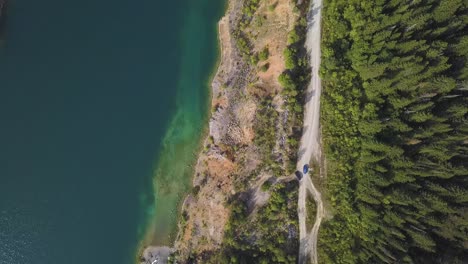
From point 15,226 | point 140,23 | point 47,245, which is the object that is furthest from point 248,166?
point 15,226

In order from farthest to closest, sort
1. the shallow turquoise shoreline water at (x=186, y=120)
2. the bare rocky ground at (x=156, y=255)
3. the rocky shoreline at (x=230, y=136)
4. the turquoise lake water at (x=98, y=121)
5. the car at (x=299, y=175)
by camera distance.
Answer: the shallow turquoise shoreline water at (x=186, y=120) < the bare rocky ground at (x=156, y=255) < the turquoise lake water at (x=98, y=121) < the rocky shoreline at (x=230, y=136) < the car at (x=299, y=175)

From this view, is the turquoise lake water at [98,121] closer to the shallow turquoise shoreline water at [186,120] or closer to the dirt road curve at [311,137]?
the shallow turquoise shoreline water at [186,120]

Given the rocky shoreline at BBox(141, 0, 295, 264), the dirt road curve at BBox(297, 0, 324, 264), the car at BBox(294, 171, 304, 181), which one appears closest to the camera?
the dirt road curve at BBox(297, 0, 324, 264)

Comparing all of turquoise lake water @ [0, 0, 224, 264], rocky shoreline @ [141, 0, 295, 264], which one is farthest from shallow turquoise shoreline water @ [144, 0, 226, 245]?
rocky shoreline @ [141, 0, 295, 264]

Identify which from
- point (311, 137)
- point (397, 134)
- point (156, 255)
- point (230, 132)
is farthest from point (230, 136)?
point (397, 134)

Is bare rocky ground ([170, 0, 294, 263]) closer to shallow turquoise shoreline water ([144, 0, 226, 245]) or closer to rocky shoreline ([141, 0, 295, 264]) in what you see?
rocky shoreline ([141, 0, 295, 264])

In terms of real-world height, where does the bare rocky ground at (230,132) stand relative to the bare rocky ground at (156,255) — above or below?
above

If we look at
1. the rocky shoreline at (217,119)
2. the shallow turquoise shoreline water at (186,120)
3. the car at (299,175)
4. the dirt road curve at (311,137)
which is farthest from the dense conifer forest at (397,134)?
the shallow turquoise shoreline water at (186,120)
